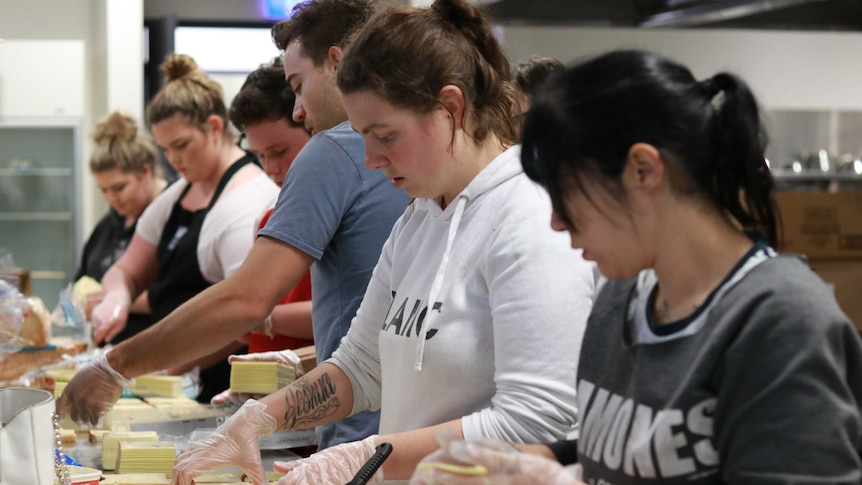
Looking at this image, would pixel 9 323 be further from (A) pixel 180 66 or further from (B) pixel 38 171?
(B) pixel 38 171

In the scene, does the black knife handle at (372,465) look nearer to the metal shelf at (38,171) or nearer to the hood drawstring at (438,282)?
the hood drawstring at (438,282)

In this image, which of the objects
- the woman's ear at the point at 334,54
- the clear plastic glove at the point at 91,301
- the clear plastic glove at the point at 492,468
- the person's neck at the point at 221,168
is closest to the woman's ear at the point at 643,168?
the clear plastic glove at the point at 492,468

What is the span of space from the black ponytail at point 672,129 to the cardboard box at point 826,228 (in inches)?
164

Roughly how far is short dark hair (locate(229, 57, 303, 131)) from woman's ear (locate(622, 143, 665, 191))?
145 centimetres

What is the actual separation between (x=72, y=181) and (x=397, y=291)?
18.2ft

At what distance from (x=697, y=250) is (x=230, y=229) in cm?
199

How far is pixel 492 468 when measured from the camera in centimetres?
92

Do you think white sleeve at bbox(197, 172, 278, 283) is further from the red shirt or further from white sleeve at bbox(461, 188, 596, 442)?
white sleeve at bbox(461, 188, 596, 442)

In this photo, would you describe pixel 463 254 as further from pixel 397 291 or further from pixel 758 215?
pixel 758 215

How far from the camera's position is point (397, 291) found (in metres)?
1.46

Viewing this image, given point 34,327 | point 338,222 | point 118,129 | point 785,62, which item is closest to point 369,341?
point 338,222

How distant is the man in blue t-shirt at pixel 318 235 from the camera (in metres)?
1.71

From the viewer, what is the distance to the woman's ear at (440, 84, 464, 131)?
4.42 feet

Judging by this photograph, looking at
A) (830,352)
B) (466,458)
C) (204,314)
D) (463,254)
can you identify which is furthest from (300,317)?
(830,352)
